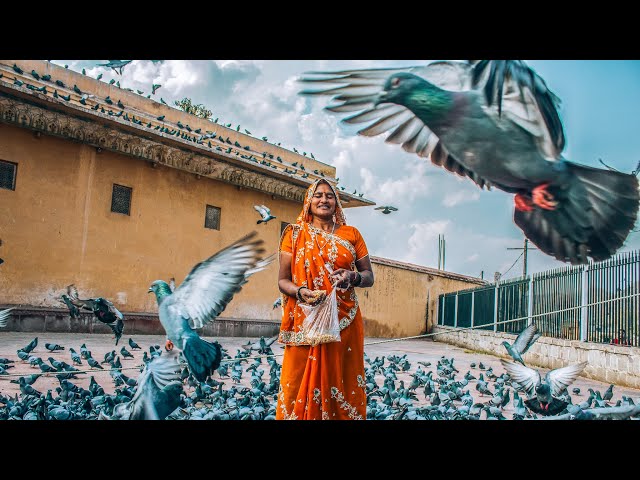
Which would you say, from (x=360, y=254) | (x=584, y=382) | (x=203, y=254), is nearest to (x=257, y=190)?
(x=203, y=254)

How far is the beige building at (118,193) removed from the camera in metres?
7.41

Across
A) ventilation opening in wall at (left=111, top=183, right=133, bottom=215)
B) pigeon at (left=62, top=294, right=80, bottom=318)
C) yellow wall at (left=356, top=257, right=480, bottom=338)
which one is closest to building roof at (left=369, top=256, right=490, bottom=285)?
yellow wall at (left=356, top=257, right=480, bottom=338)

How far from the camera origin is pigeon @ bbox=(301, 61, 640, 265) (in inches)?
126

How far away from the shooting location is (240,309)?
10.0m

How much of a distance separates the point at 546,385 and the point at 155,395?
2.52 m

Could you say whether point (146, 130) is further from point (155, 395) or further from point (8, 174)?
point (155, 395)

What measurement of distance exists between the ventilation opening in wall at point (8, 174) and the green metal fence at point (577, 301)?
6.31 m

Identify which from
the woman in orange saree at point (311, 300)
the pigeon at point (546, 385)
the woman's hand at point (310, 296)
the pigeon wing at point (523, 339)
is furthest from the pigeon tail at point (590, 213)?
the woman's hand at point (310, 296)

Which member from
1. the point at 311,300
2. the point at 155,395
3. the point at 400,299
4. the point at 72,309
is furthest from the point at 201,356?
the point at 400,299

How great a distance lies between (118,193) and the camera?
28.0 ft
